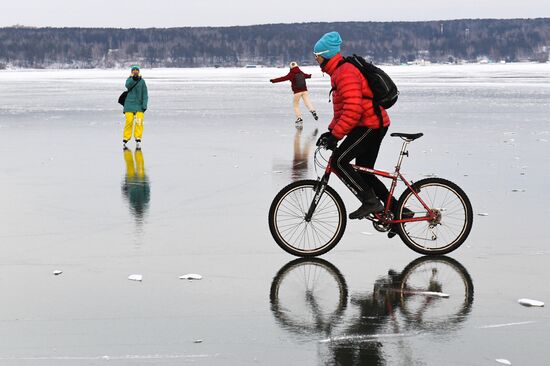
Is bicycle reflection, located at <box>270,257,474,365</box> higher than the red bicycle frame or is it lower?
lower

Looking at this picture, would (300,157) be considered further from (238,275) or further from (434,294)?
(434,294)

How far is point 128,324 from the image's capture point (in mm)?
5836

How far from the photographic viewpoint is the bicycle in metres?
8.12

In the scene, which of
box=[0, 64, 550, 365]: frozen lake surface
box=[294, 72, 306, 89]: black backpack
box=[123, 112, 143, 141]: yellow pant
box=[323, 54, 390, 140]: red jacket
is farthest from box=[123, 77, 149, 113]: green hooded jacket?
box=[323, 54, 390, 140]: red jacket

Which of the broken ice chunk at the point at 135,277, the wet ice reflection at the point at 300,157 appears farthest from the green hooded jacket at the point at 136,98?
the broken ice chunk at the point at 135,277

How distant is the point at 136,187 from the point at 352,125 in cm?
546

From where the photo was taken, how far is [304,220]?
826 centimetres

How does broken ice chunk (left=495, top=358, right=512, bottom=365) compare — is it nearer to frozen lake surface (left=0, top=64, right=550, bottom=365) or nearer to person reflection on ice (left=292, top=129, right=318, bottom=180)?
frozen lake surface (left=0, top=64, right=550, bottom=365)

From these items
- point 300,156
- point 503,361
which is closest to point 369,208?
point 503,361

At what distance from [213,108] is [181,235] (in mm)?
25004

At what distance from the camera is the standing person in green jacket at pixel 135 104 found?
1930 centimetres

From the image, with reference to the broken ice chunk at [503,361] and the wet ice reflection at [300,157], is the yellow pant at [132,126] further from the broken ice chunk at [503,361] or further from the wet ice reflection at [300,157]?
the broken ice chunk at [503,361]

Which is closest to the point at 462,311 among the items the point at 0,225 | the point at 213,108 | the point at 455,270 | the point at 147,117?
the point at 455,270

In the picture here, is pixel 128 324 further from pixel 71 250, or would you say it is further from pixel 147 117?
pixel 147 117
